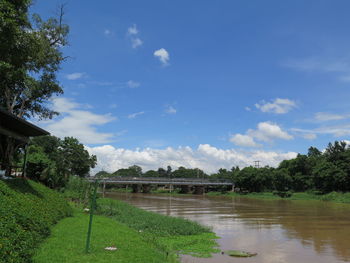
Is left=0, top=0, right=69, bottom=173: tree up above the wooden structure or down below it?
above

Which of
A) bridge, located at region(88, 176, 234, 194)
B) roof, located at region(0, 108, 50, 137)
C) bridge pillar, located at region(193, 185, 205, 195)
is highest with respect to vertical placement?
roof, located at region(0, 108, 50, 137)

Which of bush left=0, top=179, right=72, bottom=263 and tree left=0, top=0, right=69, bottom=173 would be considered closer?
bush left=0, top=179, right=72, bottom=263

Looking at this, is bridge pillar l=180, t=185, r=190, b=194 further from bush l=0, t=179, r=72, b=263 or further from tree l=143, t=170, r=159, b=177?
bush l=0, t=179, r=72, b=263

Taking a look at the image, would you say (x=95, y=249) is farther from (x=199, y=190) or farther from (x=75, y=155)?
(x=199, y=190)

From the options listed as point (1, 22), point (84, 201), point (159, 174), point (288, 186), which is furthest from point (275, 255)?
point (159, 174)

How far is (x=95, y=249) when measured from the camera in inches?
392

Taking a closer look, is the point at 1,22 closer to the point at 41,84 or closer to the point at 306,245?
the point at 41,84

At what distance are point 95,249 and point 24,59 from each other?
10259 millimetres

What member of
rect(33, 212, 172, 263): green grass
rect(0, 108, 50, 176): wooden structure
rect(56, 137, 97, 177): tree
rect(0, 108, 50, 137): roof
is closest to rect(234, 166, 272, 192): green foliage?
rect(56, 137, 97, 177): tree

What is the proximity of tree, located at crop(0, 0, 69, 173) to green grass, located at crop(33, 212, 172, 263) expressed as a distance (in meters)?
7.35

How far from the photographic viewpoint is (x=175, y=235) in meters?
16.0

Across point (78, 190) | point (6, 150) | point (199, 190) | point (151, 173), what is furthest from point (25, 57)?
point (151, 173)

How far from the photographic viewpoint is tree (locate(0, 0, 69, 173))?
12.4 metres

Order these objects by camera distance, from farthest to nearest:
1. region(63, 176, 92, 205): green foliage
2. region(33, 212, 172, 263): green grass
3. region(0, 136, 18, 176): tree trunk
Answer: region(63, 176, 92, 205): green foliage, region(0, 136, 18, 176): tree trunk, region(33, 212, 172, 263): green grass
